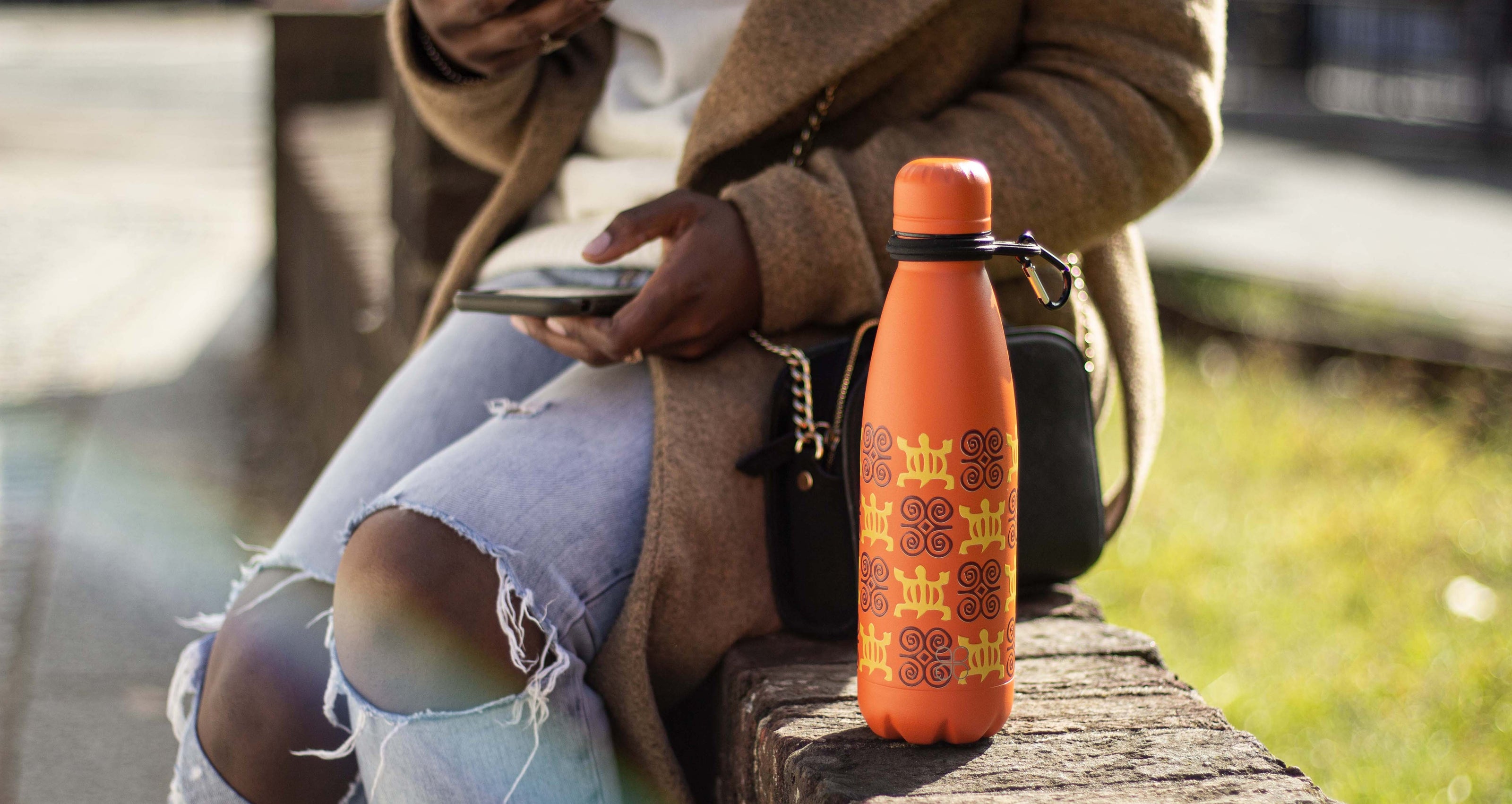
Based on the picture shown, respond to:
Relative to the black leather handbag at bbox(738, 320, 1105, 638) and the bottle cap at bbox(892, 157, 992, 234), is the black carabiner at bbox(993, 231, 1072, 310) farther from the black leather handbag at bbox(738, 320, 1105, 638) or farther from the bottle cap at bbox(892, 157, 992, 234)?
the black leather handbag at bbox(738, 320, 1105, 638)

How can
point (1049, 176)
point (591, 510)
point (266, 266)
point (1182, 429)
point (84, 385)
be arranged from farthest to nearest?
point (266, 266), point (84, 385), point (1182, 429), point (1049, 176), point (591, 510)

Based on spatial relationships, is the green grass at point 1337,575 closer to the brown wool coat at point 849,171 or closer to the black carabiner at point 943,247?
the brown wool coat at point 849,171

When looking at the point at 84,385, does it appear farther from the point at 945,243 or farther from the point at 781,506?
the point at 945,243

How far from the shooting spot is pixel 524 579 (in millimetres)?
1152

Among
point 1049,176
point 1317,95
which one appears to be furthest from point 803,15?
point 1317,95

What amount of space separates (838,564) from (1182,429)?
2732mm

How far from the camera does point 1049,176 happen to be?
4.30ft

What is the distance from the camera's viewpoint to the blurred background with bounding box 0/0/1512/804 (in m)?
2.38

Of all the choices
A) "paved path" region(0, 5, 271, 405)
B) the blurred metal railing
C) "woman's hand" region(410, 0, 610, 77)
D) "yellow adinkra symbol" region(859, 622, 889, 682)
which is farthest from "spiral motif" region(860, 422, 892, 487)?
the blurred metal railing

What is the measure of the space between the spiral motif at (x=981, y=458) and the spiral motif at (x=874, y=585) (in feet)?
0.30

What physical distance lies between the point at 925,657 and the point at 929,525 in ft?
0.33

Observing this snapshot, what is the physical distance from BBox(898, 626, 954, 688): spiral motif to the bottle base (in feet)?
0.04

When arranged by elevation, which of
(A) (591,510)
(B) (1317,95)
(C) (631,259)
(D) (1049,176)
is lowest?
(B) (1317,95)

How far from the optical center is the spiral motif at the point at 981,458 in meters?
0.97
